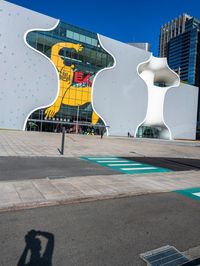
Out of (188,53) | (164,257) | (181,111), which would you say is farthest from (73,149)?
(188,53)

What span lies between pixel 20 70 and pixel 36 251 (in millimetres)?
39966

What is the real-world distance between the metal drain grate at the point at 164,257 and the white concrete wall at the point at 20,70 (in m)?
37.9

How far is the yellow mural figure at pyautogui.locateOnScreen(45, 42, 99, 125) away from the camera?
4306 cm

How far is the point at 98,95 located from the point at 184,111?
29164 millimetres

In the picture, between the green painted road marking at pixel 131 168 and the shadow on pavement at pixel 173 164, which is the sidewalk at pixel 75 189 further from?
the shadow on pavement at pixel 173 164

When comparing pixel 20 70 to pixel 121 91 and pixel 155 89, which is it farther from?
pixel 155 89

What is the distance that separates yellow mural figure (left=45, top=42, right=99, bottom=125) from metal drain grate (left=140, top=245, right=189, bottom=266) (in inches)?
1589

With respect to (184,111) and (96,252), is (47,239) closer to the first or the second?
(96,252)

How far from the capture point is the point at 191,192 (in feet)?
25.5

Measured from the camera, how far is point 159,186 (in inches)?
321

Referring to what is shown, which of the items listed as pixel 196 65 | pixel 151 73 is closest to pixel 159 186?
pixel 151 73

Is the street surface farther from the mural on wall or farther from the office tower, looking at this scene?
the office tower

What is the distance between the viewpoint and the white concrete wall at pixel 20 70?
3772 centimetres

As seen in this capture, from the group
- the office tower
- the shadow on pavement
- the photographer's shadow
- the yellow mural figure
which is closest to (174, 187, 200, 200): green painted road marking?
the shadow on pavement
